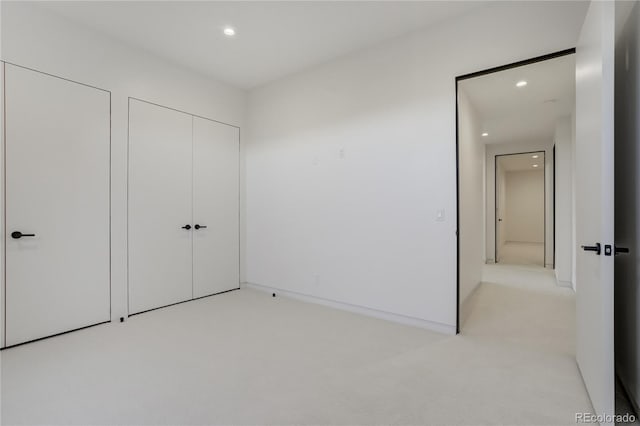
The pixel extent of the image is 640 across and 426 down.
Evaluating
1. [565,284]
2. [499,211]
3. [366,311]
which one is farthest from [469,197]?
[499,211]

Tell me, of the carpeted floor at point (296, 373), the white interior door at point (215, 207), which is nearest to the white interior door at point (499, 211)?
the carpeted floor at point (296, 373)

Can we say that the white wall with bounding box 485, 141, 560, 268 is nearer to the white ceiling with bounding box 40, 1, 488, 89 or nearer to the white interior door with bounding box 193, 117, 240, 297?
the white ceiling with bounding box 40, 1, 488, 89

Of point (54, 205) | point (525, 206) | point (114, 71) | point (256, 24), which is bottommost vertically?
point (54, 205)

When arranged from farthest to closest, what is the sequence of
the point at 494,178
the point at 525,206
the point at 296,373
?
the point at 525,206 → the point at 494,178 → the point at 296,373

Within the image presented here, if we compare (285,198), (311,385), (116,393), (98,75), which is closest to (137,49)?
(98,75)

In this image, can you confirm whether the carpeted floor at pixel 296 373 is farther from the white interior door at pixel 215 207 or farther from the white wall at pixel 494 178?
the white wall at pixel 494 178

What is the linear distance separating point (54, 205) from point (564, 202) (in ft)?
22.0

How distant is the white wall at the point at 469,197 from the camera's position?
350cm

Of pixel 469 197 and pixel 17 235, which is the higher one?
pixel 469 197

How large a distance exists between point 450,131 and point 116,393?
3.30 meters

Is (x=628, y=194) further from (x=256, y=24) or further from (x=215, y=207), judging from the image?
(x=215, y=207)

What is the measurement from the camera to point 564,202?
4.99 m

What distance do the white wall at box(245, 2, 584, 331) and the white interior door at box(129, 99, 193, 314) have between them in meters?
1.04

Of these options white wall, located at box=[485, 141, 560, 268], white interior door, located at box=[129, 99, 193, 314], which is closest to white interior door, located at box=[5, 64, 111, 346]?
white interior door, located at box=[129, 99, 193, 314]
